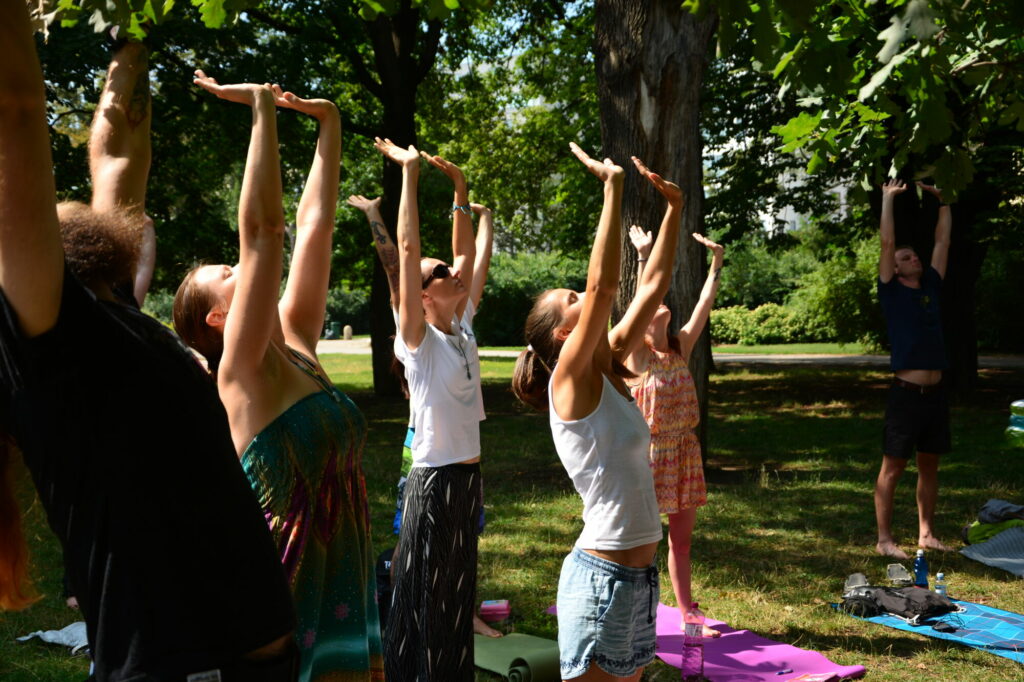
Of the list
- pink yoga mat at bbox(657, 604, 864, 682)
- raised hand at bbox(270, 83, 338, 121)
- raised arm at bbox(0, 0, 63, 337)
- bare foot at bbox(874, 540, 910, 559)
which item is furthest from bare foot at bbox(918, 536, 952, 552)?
raised arm at bbox(0, 0, 63, 337)

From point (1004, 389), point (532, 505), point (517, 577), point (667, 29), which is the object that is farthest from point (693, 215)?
point (1004, 389)

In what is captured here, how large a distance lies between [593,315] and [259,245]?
1229mm

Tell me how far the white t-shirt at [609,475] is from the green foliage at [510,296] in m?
32.1

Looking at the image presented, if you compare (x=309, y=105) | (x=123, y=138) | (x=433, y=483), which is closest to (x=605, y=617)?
(x=433, y=483)

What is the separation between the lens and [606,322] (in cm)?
317

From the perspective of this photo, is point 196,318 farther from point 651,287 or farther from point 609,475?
point 651,287

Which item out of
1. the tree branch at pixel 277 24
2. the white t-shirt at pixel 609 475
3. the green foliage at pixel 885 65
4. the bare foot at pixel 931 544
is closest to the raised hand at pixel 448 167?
the green foliage at pixel 885 65

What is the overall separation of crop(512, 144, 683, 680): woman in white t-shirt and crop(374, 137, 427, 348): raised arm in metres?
1.03

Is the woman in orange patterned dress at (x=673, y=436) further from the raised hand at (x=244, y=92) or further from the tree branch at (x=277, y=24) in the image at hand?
the tree branch at (x=277, y=24)

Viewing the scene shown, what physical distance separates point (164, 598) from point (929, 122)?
3410mm

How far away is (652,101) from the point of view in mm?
8508

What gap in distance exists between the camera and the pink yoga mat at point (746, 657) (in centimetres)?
486

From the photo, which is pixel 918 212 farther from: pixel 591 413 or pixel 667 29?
pixel 591 413

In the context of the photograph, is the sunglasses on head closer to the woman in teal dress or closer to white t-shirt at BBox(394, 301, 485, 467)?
white t-shirt at BBox(394, 301, 485, 467)
